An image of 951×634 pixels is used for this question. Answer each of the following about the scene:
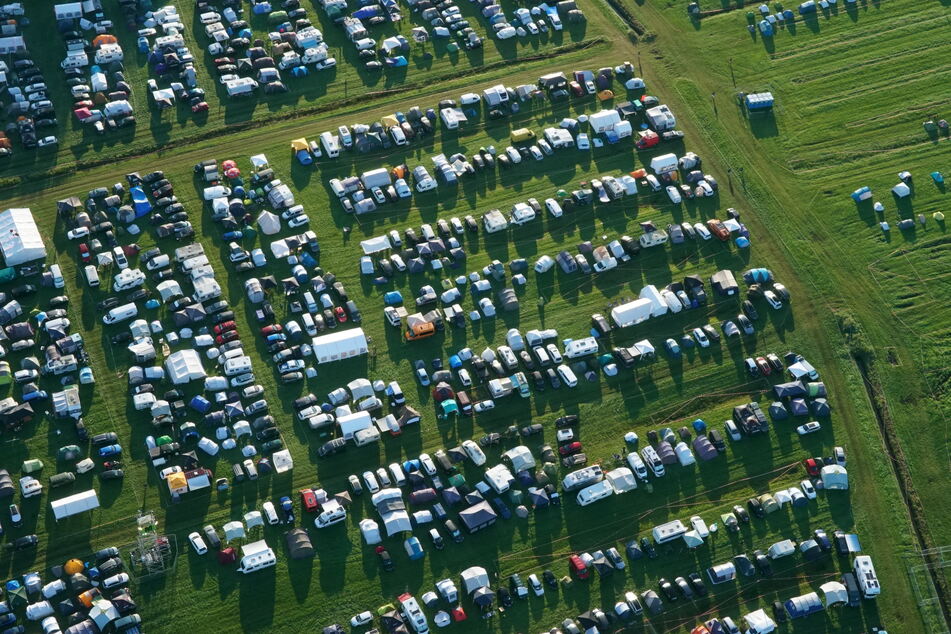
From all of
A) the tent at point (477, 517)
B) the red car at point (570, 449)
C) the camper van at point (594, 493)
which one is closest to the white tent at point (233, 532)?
the tent at point (477, 517)

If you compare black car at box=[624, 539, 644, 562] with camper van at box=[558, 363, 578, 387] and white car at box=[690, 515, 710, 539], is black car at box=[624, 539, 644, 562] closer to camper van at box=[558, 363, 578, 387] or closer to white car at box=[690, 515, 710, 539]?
white car at box=[690, 515, 710, 539]

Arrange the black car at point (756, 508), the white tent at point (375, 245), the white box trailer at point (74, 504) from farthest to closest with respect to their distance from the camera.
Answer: the white tent at point (375, 245)
the black car at point (756, 508)
the white box trailer at point (74, 504)

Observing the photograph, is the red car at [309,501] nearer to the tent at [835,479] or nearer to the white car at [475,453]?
the white car at [475,453]

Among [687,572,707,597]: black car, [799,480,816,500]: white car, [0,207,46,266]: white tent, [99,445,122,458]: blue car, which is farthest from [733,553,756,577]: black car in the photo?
[0,207,46,266]: white tent

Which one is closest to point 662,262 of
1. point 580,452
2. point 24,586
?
point 580,452

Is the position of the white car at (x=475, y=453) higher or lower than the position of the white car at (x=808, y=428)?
higher

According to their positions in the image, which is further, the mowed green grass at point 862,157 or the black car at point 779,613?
the mowed green grass at point 862,157

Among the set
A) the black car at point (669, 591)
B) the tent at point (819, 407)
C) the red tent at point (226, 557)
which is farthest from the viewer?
the tent at point (819, 407)
